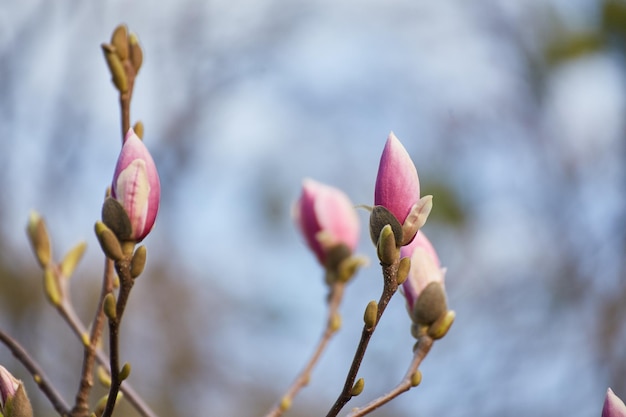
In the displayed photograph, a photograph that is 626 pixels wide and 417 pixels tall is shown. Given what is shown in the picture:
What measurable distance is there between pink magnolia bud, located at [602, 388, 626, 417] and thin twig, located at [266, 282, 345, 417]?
1.08 feet

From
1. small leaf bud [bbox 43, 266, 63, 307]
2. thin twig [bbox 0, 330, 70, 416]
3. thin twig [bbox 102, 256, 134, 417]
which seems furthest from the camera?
small leaf bud [bbox 43, 266, 63, 307]

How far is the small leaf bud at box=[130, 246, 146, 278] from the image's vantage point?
586mm

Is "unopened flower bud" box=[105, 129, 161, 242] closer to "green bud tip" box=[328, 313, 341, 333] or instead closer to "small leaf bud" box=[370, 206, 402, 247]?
"small leaf bud" box=[370, 206, 402, 247]

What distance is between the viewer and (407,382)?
0.70 metres

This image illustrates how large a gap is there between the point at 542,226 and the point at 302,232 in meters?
2.43

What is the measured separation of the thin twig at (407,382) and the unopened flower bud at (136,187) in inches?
9.2

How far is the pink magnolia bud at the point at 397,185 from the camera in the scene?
0.65 m

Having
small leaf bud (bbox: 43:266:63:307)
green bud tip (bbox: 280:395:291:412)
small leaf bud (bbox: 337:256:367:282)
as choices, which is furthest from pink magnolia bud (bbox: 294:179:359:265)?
small leaf bud (bbox: 43:266:63:307)

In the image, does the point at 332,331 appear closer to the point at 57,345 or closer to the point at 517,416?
the point at 517,416

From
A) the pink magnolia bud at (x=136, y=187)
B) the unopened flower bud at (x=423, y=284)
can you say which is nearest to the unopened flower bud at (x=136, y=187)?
the pink magnolia bud at (x=136, y=187)

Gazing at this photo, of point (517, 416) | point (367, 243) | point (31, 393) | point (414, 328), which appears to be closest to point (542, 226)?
point (367, 243)

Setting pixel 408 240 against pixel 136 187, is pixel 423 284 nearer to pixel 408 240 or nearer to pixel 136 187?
pixel 408 240

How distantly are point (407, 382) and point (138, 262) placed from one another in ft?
0.89

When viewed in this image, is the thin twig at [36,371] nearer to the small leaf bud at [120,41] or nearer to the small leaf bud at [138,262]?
the small leaf bud at [138,262]
